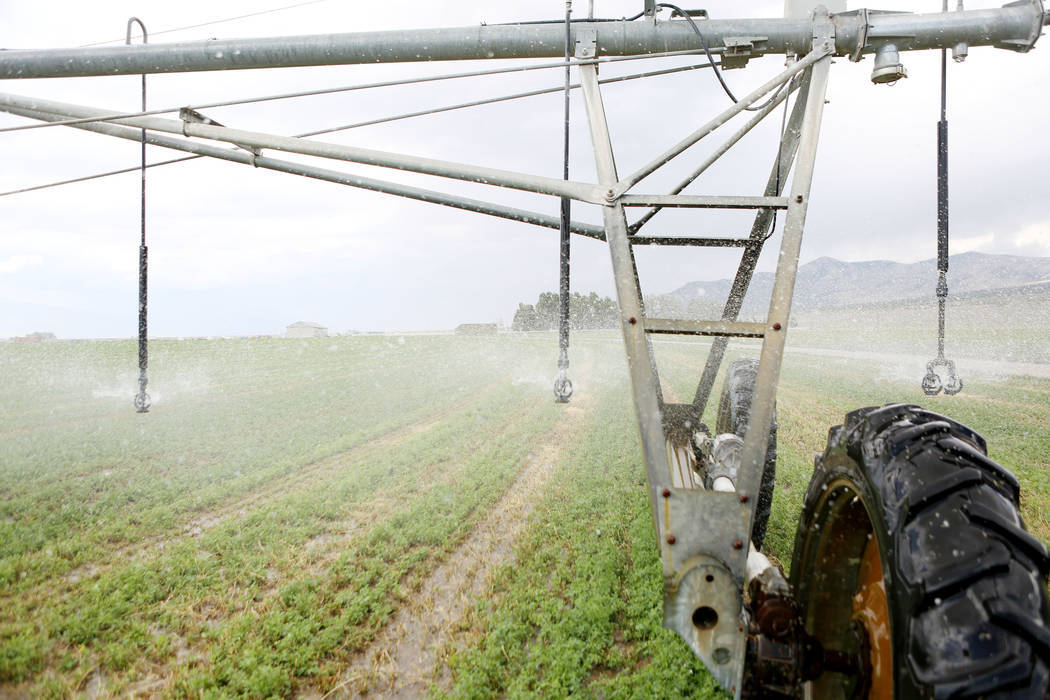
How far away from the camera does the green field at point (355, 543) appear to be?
3.73 m

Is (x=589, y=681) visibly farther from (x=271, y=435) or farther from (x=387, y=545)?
(x=271, y=435)

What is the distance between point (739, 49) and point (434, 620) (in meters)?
4.94

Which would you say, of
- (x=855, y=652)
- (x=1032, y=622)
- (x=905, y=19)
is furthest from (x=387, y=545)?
(x=905, y=19)

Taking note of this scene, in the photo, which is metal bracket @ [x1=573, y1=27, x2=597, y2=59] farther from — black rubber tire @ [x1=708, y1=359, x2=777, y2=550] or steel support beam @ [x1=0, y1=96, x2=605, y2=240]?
black rubber tire @ [x1=708, y1=359, x2=777, y2=550]

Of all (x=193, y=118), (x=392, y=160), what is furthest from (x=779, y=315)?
(x=193, y=118)

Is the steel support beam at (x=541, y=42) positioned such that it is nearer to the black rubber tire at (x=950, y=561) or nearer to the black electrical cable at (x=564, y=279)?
the black electrical cable at (x=564, y=279)

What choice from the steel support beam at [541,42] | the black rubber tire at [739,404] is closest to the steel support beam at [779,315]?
the steel support beam at [541,42]

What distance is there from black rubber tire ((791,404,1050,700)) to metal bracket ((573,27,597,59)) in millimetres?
2591

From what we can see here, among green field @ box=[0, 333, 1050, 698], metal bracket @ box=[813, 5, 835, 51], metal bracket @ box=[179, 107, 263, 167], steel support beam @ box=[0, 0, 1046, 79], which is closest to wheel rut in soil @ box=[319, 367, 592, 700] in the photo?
green field @ box=[0, 333, 1050, 698]

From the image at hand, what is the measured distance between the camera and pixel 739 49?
10.1 feet

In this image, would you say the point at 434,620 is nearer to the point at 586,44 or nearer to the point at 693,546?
the point at 693,546

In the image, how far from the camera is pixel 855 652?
2041mm

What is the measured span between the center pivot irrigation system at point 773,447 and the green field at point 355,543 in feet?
5.94

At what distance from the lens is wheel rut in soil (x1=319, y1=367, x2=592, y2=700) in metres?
3.64
